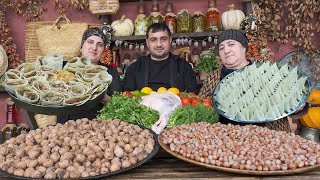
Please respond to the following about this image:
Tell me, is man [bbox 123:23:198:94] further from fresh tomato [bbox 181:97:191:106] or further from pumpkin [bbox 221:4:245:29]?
fresh tomato [bbox 181:97:191:106]

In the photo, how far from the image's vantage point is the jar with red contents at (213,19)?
3975mm

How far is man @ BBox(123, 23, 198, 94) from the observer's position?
11.6 ft

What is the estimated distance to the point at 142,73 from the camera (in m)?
3.62

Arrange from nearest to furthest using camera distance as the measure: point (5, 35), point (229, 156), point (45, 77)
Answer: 1. point (229, 156)
2. point (45, 77)
3. point (5, 35)

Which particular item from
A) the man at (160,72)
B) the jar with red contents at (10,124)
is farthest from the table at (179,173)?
the jar with red contents at (10,124)

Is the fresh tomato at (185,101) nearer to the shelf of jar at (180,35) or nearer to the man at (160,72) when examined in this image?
the man at (160,72)

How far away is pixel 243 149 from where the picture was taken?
134cm

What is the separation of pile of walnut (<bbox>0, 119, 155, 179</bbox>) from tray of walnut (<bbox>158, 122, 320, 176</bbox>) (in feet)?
0.53

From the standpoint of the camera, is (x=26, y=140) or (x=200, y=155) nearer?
(x=200, y=155)

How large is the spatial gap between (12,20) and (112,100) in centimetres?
313

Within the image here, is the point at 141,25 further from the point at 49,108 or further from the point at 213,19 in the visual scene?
the point at 49,108

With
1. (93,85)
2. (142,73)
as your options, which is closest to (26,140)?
(93,85)

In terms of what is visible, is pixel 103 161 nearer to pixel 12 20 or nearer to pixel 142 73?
pixel 142 73

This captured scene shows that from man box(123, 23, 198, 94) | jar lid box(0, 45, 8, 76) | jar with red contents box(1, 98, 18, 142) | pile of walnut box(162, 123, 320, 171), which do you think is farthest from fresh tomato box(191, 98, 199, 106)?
jar lid box(0, 45, 8, 76)
